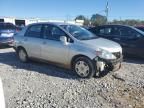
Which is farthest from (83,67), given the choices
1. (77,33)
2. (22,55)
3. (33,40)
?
(22,55)

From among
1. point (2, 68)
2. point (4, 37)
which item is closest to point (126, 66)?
point (2, 68)

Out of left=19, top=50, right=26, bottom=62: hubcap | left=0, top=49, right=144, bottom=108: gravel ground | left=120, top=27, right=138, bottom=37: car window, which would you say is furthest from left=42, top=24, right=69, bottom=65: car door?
left=120, top=27, right=138, bottom=37: car window

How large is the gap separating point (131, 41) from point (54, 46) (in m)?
3.89

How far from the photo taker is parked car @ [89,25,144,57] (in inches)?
394

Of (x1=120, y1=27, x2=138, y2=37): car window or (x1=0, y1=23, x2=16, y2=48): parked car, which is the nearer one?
(x1=120, y1=27, x2=138, y2=37): car window

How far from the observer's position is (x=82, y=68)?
7.17m

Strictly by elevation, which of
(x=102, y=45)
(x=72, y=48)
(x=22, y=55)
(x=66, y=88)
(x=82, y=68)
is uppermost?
(x=102, y=45)

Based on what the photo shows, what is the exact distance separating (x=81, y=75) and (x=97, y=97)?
1673mm

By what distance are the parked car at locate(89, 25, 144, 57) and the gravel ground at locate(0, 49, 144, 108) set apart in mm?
1491

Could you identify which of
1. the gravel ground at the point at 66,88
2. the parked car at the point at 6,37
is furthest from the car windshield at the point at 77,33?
the parked car at the point at 6,37

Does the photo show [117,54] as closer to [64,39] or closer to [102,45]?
[102,45]

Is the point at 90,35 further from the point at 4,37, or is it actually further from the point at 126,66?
the point at 4,37

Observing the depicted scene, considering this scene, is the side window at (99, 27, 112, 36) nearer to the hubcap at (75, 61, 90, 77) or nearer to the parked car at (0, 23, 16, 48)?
the hubcap at (75, 61, 90, 77)

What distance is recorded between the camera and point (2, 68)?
8.53 m
